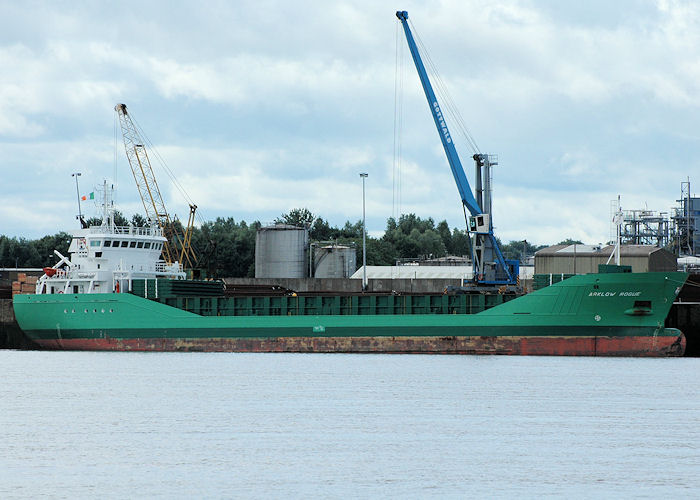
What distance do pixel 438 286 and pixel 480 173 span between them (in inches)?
829

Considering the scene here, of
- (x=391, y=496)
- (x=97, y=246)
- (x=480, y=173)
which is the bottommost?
(x=391, y=496)

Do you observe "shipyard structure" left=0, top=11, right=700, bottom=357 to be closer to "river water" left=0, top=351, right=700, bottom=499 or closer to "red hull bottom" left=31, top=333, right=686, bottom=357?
"red hull bottom" left=31, top=333, right=686, bottom=357

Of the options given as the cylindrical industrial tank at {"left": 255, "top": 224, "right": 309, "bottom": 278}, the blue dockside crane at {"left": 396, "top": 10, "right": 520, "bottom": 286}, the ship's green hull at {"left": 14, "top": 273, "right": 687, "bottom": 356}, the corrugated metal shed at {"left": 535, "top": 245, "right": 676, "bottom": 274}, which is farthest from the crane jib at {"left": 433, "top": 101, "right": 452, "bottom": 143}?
the cylindrical industrial tank at {"left": 255, "top": 224, "right": 309, "bottom": 278}

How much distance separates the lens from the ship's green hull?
50594 millimetres

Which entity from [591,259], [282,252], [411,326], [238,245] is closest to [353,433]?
[411,326]

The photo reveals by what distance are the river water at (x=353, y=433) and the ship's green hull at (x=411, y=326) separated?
16.8 feet

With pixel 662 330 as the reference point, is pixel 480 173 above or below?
above

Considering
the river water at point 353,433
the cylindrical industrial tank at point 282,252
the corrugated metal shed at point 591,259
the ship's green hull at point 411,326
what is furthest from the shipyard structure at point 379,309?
the cylindrical industrial tank at point 282,252

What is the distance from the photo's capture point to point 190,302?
59219 mm

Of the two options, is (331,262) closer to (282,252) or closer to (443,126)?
(282,252)

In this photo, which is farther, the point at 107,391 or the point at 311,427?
the point at 107,391

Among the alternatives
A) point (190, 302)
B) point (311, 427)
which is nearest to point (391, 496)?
point (311, 427)

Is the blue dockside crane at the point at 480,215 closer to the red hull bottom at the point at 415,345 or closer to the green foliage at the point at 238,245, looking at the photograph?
the red hull bottom at the point at 415,345

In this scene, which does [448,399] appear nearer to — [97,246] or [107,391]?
[107,391]
